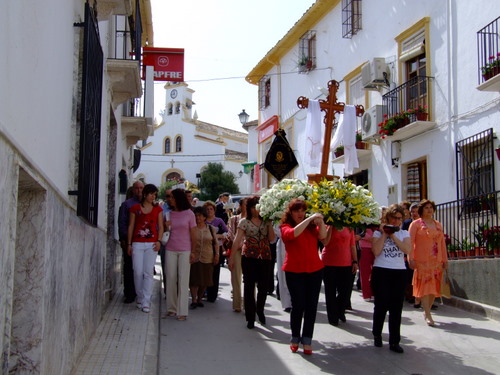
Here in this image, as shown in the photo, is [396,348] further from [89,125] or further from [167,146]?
[167,146]

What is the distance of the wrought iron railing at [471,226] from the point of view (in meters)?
10.6

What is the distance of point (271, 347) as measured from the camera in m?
7.45

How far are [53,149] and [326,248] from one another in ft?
17.0

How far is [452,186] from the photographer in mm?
14586

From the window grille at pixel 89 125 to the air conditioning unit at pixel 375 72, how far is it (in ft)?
38.3

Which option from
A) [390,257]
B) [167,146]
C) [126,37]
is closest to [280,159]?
[126,37]

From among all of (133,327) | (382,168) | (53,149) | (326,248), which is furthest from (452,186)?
(53,149)

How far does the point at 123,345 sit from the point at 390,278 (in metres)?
3.11

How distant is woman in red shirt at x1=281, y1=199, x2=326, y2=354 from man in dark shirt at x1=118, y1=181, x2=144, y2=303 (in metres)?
3.17

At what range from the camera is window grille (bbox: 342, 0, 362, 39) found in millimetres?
20312

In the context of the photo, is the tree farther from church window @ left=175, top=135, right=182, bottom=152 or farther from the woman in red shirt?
the woman in red shirt

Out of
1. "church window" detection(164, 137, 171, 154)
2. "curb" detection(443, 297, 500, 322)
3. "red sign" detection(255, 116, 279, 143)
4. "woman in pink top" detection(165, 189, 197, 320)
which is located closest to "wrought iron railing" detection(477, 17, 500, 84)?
"curb" detection(443, 297, 500, 322)

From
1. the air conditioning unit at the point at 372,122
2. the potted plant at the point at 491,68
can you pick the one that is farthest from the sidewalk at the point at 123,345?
the air conditioning unit at the point at 372,122

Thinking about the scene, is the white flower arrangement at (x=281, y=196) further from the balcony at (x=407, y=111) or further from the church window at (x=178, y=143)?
the church window at (x=178, y=143)
